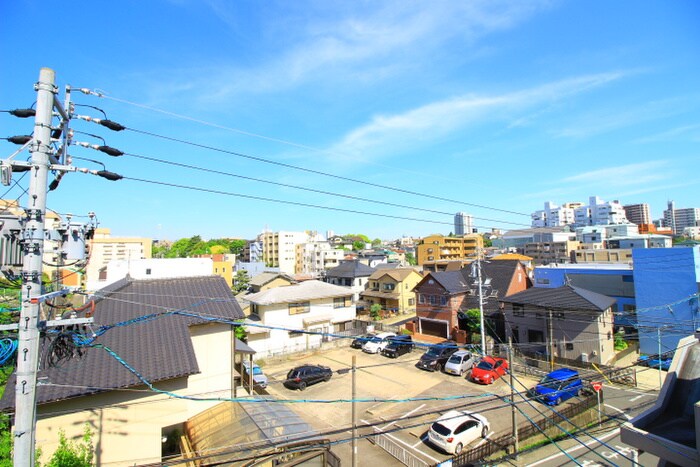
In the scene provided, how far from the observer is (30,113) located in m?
5.01

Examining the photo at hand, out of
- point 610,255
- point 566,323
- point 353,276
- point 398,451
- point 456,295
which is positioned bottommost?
point 398,451

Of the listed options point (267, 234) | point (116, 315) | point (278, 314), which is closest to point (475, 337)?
point (278, 314)

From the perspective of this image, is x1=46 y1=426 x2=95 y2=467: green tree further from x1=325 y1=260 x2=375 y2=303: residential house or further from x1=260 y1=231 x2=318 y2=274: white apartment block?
x1=260 y1=231 x2=318 y2=274: white apartment block

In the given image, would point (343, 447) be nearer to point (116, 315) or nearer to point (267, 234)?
point (116, 315)

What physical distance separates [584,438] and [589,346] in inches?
371

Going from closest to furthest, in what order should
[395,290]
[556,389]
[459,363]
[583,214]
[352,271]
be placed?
[556,389]
[459,363]
[395,290]
[352,271]
[583,214]

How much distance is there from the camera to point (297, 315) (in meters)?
28.8

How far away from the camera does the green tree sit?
6.70 metres

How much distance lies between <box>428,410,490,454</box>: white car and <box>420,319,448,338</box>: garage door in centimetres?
1641

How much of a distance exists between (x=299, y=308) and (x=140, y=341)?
1865 centimetres

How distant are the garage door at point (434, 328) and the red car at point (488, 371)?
920 centimetres

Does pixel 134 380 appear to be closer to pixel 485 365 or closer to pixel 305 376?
pixel 305 376

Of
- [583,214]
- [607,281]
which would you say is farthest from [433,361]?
[583,214]

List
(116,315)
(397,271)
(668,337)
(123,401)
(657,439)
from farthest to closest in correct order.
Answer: (397,271) < (668,337) < (116,315) < (123,401) < (657,439)
